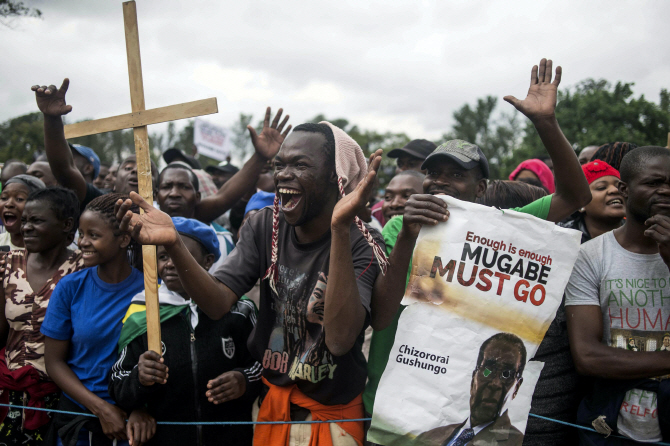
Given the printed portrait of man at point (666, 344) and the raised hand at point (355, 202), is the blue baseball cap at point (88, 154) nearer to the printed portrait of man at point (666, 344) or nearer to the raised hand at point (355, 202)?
the raised hand at point (355, 202)

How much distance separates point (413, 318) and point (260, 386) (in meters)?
1.09

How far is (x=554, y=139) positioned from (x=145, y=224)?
1876mm

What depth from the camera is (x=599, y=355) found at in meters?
2.27

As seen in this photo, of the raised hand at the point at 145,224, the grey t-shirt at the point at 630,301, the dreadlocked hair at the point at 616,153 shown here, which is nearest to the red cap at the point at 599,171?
the dreadlocked hair at the point at 616,153

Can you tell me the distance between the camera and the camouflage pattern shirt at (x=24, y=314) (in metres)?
2.98

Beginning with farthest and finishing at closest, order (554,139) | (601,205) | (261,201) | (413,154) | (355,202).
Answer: (413,154) < (261,201) < (601,205) < (554,139) < (355,202)

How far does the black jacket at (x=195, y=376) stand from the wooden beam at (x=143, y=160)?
20cm

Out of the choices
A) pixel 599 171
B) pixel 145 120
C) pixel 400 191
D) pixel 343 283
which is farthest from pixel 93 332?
pixel 599 171

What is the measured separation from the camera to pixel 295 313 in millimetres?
2309

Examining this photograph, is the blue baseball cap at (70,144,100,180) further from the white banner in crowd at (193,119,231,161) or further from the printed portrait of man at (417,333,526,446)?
the white banner in crowd at (193,119,231,161)

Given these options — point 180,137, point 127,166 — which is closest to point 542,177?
point 127,166

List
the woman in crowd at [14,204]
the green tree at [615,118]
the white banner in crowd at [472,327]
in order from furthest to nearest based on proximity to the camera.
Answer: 1. the green tree at [615,118]
2. the woman in crowd at [14,204]
3. the white banner in crowd at [472,327]

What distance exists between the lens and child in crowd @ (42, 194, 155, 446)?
8.63 feet

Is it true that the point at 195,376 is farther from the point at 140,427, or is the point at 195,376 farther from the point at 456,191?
the point at 456,191
